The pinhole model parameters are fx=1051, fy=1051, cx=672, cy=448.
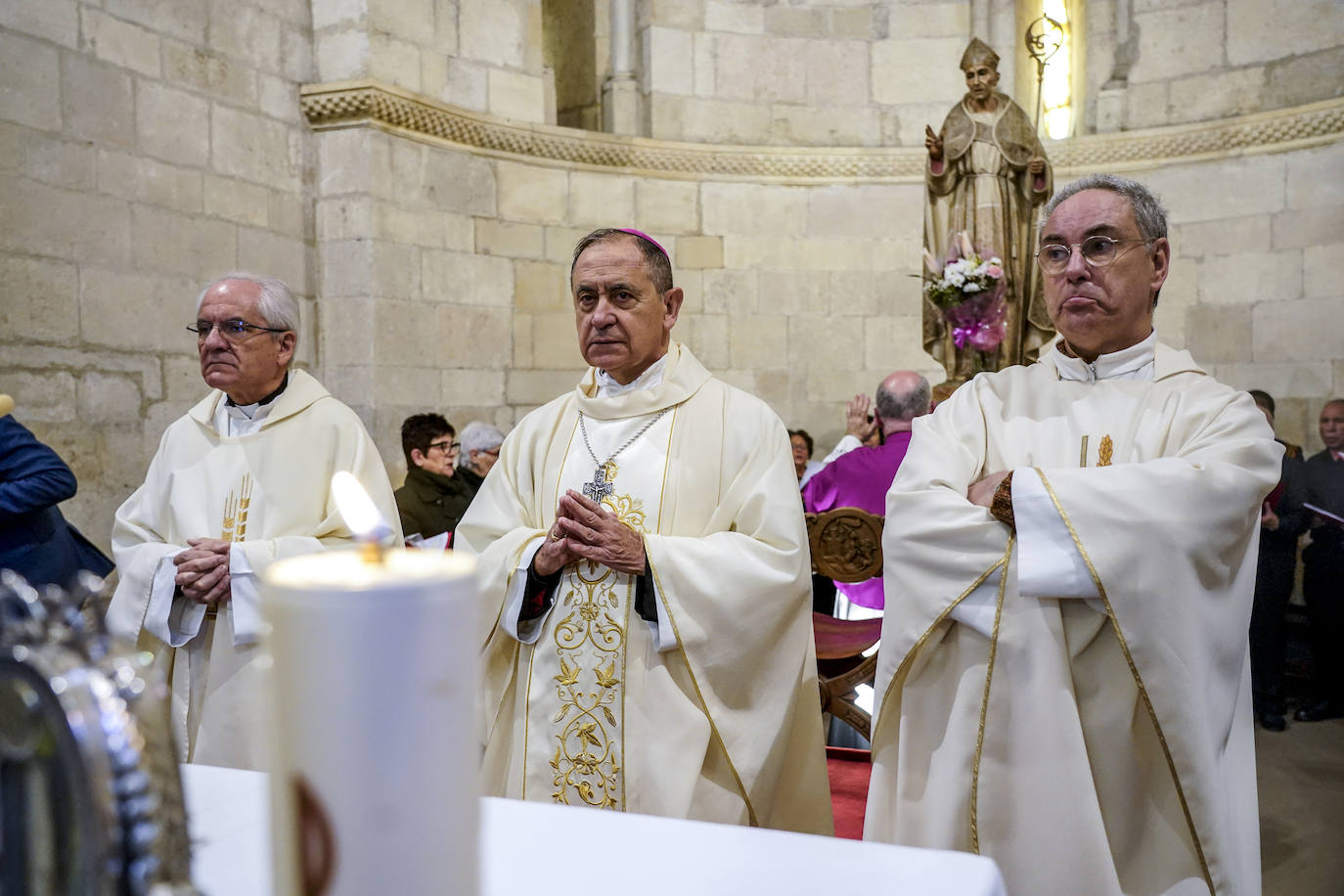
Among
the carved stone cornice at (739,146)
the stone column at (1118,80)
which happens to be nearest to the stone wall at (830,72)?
the carved stone cornice at (739,146)

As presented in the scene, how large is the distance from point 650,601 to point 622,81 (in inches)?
296

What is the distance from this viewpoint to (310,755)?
0.50 metres

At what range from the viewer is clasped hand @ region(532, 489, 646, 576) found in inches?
104

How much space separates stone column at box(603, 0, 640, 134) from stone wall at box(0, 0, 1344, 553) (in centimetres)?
18

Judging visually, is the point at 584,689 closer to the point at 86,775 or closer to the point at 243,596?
the point at 243,596

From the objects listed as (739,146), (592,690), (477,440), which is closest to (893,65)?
(739,146)

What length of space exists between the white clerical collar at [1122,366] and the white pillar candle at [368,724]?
8.04 ft

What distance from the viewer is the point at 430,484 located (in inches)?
212

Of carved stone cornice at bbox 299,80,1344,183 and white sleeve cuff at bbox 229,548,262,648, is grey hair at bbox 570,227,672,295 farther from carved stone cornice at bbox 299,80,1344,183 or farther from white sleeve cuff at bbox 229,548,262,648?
carved stone cornice at bbox 299,80,1344,183

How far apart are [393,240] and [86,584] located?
738 centimetres

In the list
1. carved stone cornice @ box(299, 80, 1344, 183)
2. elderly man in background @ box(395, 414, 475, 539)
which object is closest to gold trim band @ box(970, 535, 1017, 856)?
elderly man in background @ box(395, 414, 475, 539)

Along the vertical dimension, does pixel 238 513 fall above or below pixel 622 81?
below

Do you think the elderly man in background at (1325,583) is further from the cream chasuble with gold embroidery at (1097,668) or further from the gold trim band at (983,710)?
the gold trim band at (983,710)

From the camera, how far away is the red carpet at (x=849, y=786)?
3.99 metres
